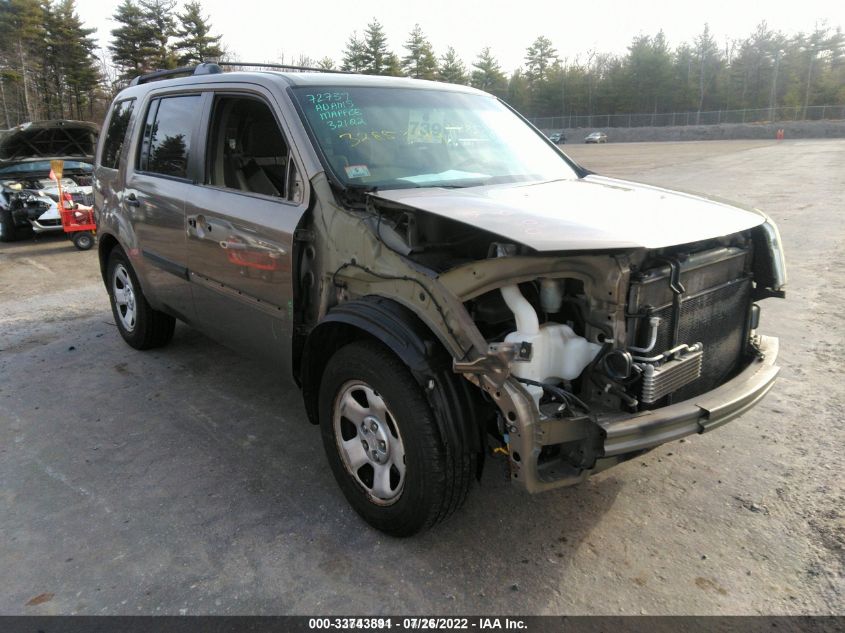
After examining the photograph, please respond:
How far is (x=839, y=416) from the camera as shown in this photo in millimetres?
4012

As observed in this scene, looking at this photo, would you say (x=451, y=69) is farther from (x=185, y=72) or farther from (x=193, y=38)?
(x=185, y=72)

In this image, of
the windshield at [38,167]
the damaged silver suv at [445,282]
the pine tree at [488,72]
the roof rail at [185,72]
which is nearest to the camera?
the damaged silver suv at [445,282]

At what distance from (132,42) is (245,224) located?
197 feet

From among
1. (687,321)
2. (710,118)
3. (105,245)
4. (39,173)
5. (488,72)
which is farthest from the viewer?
(488,72)

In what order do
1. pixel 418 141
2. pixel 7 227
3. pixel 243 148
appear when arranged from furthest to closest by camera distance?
pixel 7 227 → pixel 243 148 → pixel 418 141

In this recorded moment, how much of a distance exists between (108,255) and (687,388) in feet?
16.7

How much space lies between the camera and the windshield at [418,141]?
3.33 metres

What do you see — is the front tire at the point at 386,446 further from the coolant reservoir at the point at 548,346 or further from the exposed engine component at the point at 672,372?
the exposed engine component at the point at 672,372

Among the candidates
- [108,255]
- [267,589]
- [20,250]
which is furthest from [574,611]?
[20,250]

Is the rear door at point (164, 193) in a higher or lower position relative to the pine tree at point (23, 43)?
lower

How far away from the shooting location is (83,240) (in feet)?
36.1

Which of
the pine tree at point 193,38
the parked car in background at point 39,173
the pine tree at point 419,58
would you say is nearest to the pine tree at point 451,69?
the pine tree at point 419,58

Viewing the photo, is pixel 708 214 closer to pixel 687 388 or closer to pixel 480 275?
pixel 687 388

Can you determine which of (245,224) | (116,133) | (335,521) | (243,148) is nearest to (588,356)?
(335,521)
